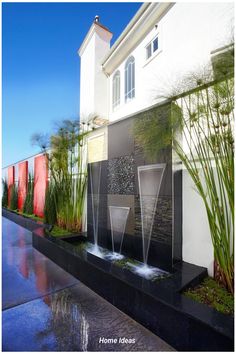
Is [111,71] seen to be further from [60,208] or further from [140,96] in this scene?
[60,208]

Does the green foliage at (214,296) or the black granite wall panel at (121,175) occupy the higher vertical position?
the black granite wall panel at (121,175)

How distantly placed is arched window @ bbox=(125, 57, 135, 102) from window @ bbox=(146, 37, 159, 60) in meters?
0.87

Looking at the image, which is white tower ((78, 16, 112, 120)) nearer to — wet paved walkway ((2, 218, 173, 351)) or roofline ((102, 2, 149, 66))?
roofline ((102, 2, 149, 66))

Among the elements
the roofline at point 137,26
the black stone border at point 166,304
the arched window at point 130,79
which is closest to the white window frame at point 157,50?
the roofline at point 137,26

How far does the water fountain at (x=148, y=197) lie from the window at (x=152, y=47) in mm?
4809

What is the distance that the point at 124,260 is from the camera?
3320 millimetres

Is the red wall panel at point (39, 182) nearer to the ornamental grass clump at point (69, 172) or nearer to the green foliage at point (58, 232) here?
the ornamental grass clump at point (69, 172)

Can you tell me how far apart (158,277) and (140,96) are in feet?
18.4

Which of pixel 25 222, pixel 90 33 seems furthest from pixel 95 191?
pixel 90 33

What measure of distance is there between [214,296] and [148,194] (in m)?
1.54

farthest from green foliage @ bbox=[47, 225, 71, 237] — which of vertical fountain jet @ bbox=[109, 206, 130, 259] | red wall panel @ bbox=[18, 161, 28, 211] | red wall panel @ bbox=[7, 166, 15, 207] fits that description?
red wall panel @ bbox=[7, 166, 15, 207]

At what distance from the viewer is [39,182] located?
298 inches

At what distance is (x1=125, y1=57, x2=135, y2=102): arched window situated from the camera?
7.34 m

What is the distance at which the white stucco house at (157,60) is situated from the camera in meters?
2.72
